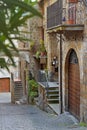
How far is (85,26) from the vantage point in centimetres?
1401

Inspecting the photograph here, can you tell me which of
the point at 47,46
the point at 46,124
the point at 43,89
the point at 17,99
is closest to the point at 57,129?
the point at 46,124

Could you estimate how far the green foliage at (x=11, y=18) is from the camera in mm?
1694

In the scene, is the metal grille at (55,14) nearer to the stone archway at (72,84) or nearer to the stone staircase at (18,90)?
the stone archway at (72,84)

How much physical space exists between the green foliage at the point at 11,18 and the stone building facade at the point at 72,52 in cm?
1231

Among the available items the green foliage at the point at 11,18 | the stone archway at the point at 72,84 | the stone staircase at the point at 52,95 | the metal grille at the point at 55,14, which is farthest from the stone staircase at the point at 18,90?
the green foliage at the point at 11,18

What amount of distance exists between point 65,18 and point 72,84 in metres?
2.89

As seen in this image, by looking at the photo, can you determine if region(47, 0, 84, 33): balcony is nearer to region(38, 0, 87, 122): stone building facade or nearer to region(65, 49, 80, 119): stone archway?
Result: region(38, 0, 87, 122): stone building facade

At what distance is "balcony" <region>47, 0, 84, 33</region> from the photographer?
14.6 m

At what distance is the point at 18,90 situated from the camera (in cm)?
3438

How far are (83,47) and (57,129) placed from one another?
10.5 feet

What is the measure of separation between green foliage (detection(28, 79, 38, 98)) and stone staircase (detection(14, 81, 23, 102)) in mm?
5900

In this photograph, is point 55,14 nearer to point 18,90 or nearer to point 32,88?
point 32,88

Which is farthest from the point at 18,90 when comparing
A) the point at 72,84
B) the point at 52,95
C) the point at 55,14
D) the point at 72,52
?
the point at 72,52

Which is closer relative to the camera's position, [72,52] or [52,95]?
[72,52]
